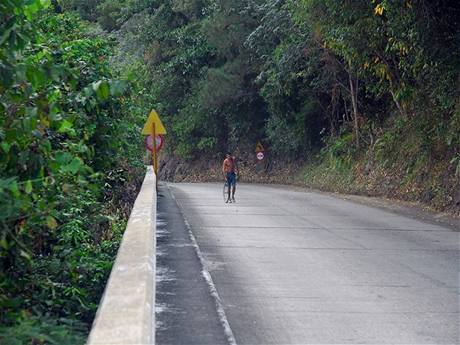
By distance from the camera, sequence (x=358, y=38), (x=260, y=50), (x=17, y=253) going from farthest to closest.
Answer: (x=260, y=50) → (x=358, y=38) → (x=17, y=253)

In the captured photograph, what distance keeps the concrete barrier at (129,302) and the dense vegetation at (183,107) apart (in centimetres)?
71

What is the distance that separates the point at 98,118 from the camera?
14.0m

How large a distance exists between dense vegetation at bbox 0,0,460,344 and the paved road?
1.83m

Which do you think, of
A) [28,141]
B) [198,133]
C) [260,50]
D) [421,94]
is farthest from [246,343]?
[198,133]

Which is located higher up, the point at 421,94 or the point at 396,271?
the point at 421,94

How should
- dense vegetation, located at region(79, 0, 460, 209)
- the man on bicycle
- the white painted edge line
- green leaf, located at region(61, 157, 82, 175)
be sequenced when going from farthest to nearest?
the man on bicycle → dense vegetation, located at region(79, 0, 460, 209) → the white painted edge line → green leaf, located at region(61, 157, 82, 175)

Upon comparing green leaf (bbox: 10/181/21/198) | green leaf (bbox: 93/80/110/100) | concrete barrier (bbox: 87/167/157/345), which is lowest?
concrete barrier (bbox: 87/167/157/345)

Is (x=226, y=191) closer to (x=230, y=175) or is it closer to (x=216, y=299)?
(x=230, y=175)

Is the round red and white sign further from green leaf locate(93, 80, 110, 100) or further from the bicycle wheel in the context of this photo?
green leaf locate(93, 80, 110, 100)

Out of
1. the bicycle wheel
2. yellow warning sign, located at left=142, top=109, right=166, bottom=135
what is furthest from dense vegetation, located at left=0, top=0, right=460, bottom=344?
the bicycle wheel

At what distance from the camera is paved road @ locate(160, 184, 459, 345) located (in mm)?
8719

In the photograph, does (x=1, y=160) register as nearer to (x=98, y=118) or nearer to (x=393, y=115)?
(x=98, y=118)

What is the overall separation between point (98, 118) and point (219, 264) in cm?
334

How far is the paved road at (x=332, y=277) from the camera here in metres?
8.72
